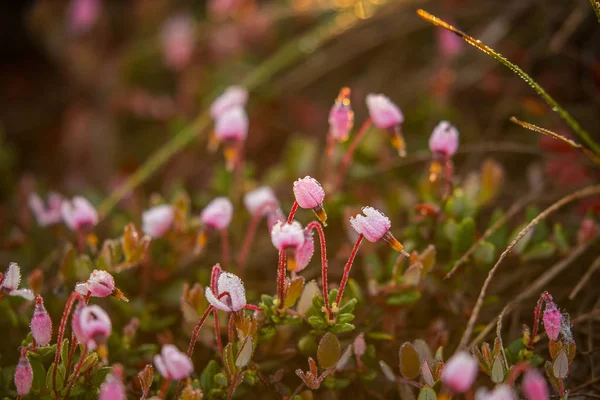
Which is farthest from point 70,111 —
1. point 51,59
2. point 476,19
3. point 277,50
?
point 476,19

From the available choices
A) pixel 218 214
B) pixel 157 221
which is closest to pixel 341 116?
pixel 218 214

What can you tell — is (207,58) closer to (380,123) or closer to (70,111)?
(70,111)

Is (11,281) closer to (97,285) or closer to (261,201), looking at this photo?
(97,285)

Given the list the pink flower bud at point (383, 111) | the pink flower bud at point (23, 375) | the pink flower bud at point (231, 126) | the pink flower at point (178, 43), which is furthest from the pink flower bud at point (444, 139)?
the pink flower at point (178, 43)

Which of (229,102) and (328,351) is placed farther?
(229,102)

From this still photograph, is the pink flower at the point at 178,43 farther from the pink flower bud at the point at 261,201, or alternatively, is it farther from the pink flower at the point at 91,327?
the pink flower at the point at 91,327

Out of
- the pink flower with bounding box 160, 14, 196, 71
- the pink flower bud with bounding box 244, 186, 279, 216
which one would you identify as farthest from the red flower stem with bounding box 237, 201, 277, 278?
the pink flower with bounding box 160, 14, 196, 71
